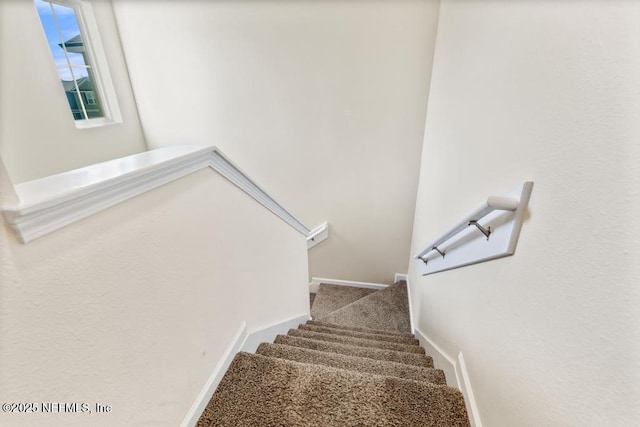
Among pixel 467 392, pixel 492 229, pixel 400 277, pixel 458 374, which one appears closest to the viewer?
pixel 492 229

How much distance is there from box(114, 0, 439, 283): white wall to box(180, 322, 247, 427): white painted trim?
7.38 feet

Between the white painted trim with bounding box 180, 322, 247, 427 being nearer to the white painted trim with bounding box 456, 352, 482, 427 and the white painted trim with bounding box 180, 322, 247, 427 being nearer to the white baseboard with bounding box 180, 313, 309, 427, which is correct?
the white baseboard with bounding box 180, 313, 309, 427

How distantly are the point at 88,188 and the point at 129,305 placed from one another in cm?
32

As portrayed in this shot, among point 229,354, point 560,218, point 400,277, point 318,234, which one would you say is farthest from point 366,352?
point 400,277

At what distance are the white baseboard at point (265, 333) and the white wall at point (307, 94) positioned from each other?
152cm

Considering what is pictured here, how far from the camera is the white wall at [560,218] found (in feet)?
1.57

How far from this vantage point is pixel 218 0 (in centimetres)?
275

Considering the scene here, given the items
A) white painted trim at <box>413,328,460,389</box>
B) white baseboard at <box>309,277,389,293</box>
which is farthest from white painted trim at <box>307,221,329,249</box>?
white painted trim at <box>413,328,460,389</box>

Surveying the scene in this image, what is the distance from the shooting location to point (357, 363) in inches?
57.9

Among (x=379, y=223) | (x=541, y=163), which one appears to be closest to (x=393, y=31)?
(x=379, y=223)

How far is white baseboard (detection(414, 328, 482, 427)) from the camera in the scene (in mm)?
1032

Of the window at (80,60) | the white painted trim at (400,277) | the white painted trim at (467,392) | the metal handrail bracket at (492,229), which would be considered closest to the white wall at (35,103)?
the window at (80,60)

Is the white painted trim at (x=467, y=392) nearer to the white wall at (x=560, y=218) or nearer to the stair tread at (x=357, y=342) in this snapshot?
the white wall at (x=560, y=218)

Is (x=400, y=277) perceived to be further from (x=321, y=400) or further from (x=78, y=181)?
(x=78, y=181)
